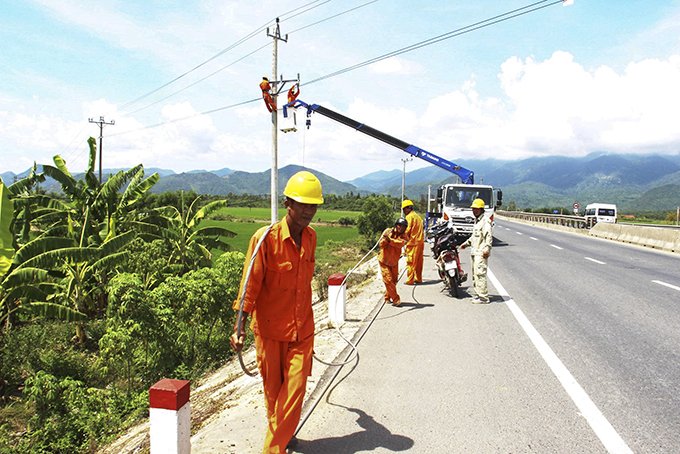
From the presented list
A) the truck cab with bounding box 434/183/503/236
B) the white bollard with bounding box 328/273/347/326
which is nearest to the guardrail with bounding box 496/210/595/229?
the truck cab with bounding box 434/183/503/236

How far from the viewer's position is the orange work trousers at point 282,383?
298 cm

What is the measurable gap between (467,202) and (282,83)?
34.3 feet

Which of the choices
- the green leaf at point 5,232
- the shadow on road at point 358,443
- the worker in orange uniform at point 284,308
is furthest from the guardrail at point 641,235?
the green leaf at point 5,232

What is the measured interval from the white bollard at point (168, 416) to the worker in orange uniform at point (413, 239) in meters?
6.79

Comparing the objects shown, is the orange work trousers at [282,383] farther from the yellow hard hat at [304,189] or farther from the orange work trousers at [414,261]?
the orange work trousers at [414,261]

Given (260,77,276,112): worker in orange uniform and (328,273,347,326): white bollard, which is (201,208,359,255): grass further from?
(328,273,347,326): white bollard

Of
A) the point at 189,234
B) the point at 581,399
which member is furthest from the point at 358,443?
the point at 189,234

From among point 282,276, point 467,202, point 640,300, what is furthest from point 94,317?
point 467,202

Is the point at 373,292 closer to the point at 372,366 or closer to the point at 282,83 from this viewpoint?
the point at 372,366

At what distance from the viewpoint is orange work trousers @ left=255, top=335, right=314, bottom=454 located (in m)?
2.98

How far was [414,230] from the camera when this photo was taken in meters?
9.45

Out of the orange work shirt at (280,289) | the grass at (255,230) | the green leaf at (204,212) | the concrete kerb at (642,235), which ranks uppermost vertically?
the green leaf at (204,212)

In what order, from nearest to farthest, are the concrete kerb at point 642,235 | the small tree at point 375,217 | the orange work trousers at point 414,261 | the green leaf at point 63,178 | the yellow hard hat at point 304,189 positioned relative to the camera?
the yellow hard hat at point 304,189, the orange work trousers at point 414,261, the green leaf at point 63,178, the concrete kerb at point 642,235, the small tree at point 375,217

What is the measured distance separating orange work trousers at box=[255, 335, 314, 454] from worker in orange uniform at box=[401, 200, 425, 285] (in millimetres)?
6244
